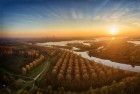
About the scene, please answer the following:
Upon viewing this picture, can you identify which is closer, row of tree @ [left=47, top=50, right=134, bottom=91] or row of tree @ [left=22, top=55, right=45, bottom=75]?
row of tree @ [left=47, top=50, right=134, bottom=91]

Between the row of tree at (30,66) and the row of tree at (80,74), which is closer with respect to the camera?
the row of tree at (80,74)

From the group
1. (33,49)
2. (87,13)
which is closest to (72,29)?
(87,13)

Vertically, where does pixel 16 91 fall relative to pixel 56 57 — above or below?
below

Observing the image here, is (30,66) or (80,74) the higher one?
(30,66)

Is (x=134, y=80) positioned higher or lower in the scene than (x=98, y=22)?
lower

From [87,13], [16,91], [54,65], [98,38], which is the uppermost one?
[87,13]

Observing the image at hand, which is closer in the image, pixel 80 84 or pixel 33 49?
pixel 80 84

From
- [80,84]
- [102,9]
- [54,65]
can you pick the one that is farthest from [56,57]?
[102,9]

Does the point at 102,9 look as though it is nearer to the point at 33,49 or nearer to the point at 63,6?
the point at 63,6

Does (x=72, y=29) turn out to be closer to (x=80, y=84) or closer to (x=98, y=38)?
(x=98, y=38)
